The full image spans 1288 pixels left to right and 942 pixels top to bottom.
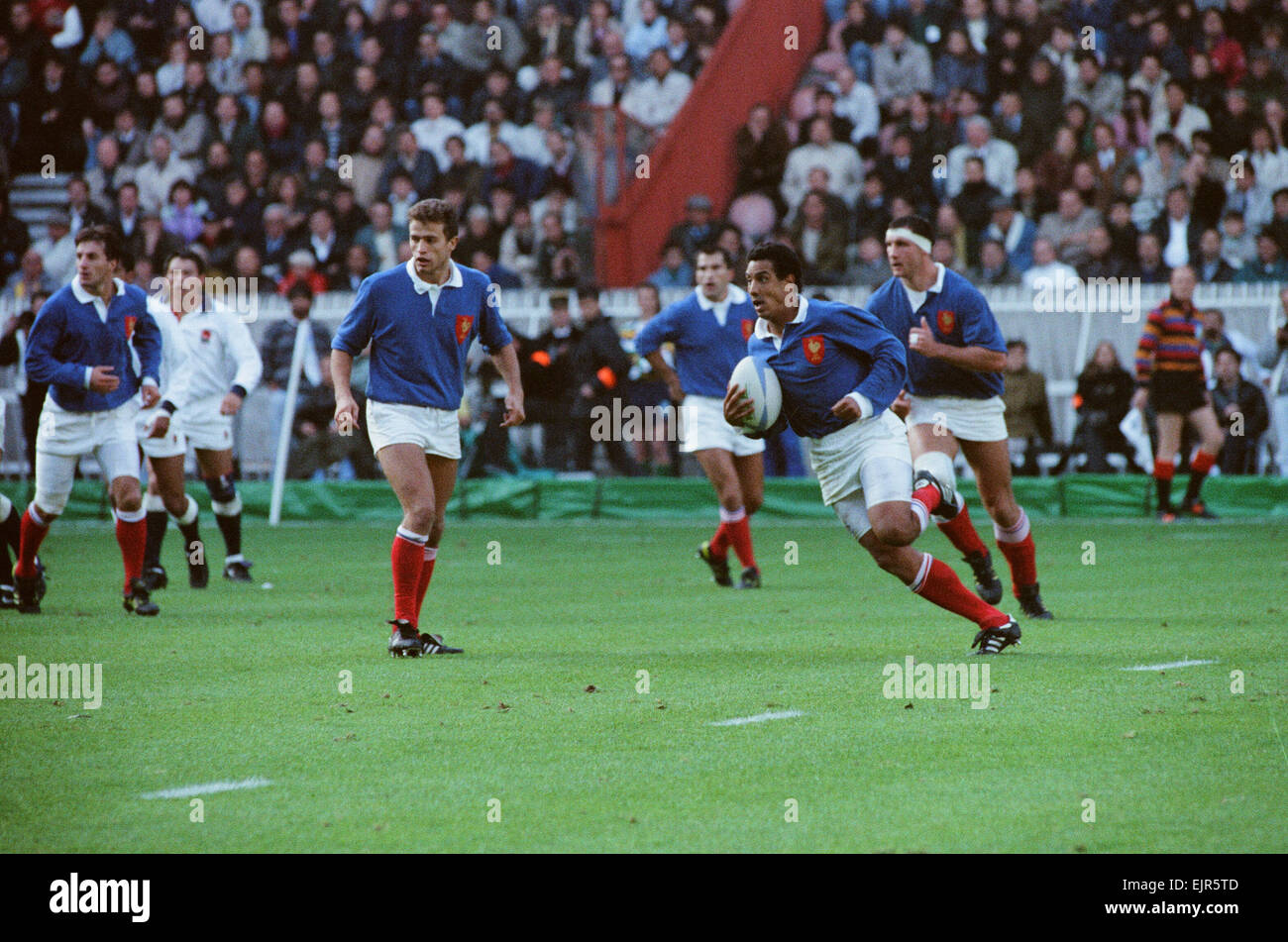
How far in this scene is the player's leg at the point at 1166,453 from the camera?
57.4 feet

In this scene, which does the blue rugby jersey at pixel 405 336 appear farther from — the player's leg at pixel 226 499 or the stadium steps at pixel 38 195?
the stadium steps at pixel 38 195

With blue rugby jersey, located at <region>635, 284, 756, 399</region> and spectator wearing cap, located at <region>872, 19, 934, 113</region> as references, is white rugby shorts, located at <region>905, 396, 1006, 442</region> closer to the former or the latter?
blue rugby jersey, located at <region>635, 284, 756, 399</region>

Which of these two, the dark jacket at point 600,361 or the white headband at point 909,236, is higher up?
the white headband at point 909,236

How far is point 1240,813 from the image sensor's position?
5.29m

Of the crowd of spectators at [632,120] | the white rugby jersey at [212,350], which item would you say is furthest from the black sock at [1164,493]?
the white rugby jersey at [212,350]

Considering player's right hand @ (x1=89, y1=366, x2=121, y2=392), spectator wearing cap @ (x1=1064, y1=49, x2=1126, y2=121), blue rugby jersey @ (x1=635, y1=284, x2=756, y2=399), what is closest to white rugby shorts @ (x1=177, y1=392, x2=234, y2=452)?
player's right hand @ (x1=89, y1=366, x2=121, y2=392)

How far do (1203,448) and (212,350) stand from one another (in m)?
9.24

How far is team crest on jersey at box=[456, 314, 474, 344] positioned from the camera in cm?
948

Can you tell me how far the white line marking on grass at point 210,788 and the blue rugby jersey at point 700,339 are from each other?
7724mm

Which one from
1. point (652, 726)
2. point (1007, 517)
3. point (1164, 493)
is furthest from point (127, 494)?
point (1164, 493)

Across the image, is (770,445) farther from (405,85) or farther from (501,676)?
(501,676)

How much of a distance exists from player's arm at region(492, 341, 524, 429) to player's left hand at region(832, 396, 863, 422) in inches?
73.0

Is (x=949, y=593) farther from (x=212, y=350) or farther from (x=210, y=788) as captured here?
(x=212, y=350)
